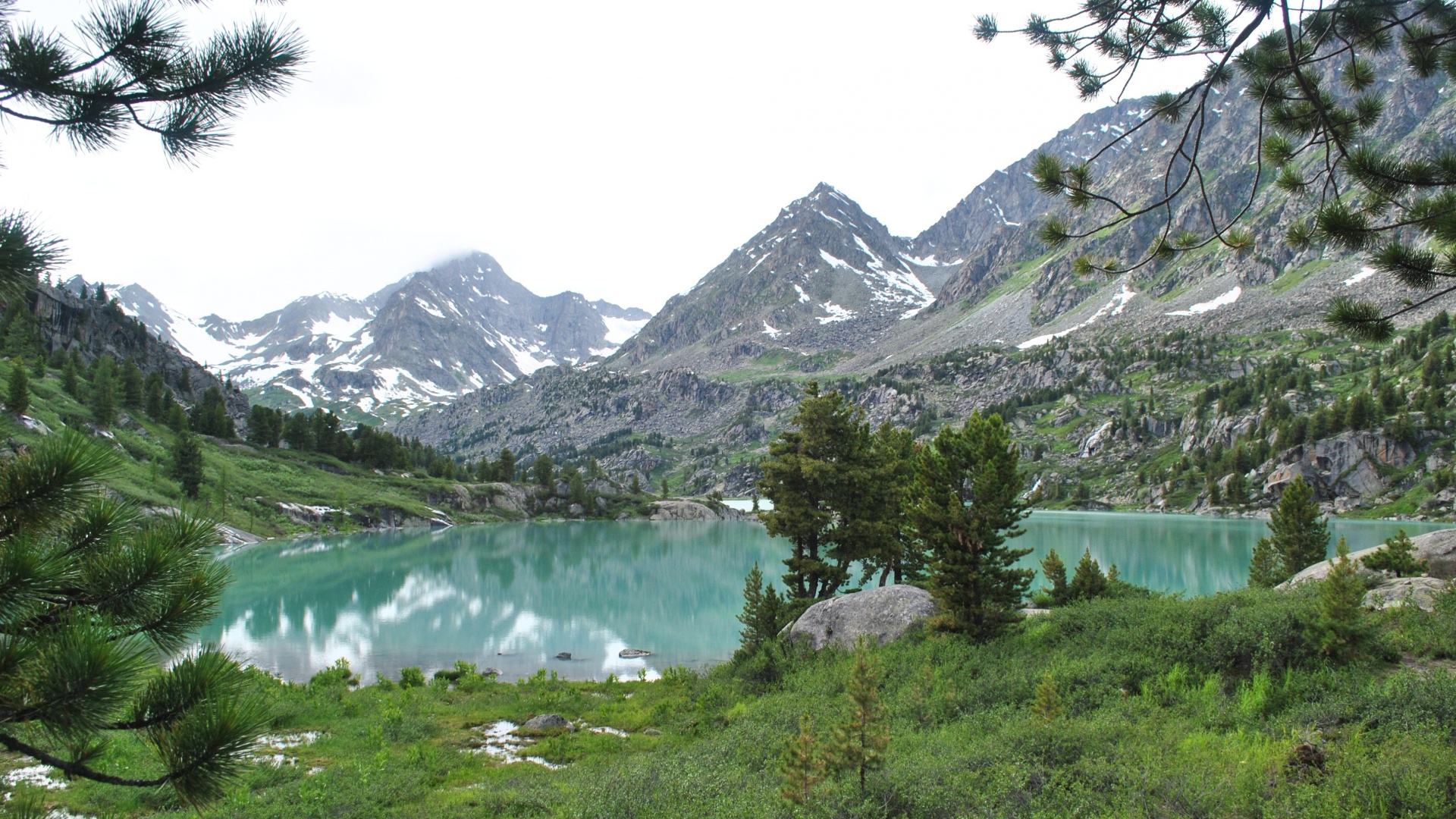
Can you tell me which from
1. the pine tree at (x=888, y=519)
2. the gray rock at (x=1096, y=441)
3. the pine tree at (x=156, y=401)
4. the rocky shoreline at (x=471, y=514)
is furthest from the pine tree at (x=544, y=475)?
the gray rock at (x=1096, y=441)

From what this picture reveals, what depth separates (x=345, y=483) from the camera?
400ft

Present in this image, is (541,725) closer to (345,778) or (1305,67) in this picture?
(345,778)

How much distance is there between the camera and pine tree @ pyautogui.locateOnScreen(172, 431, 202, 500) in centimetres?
8356

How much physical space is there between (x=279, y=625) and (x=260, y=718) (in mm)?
49067

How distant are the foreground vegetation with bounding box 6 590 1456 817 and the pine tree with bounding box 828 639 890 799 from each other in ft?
0.93

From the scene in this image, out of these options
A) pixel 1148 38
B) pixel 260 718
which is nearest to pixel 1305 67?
pixel 1148 38

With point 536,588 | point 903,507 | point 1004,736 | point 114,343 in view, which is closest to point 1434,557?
point 903,507

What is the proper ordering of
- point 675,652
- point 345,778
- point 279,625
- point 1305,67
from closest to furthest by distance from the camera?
point 1305,67 → point 345,778 → point 675,652 → point 279,625

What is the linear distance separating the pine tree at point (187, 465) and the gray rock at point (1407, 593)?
337 ft

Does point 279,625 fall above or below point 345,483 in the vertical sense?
below

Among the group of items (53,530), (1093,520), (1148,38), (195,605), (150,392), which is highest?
(150,392)

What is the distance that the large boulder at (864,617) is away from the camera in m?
23.5

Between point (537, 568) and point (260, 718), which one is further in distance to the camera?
point (537, 568)

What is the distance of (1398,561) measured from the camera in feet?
70.3
